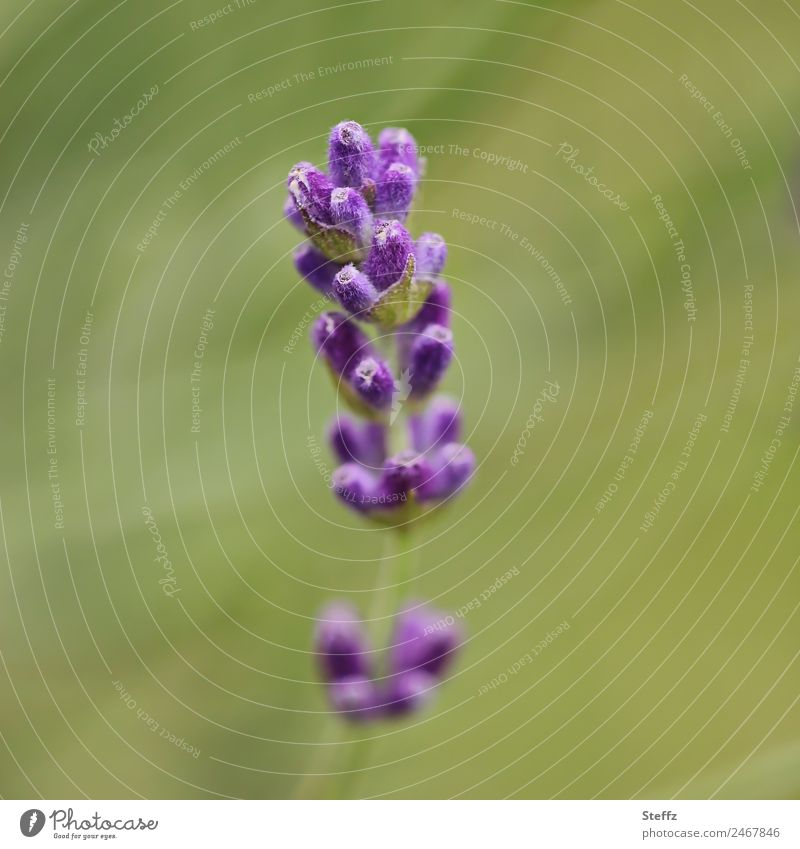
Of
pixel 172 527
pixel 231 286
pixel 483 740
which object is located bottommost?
pixel 483 740

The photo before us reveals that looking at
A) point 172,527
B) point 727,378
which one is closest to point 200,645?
point 172,527

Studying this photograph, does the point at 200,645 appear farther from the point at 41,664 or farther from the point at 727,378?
the point at 727,378

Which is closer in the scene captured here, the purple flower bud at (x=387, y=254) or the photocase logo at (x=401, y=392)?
the purple flower bud at (x=387, y=254)

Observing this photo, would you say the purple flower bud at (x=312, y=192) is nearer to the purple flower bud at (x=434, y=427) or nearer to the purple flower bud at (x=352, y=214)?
the purple flower bud at (x=352, y=214)
